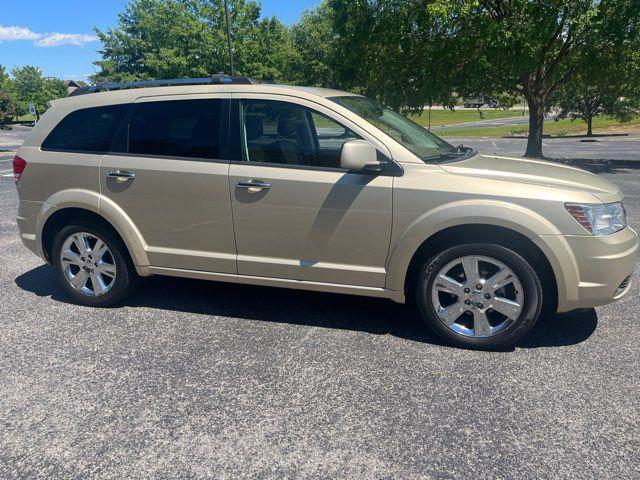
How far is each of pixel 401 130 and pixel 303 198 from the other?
3.35 feet

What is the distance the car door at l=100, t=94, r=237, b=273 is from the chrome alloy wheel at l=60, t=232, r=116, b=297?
448 mm

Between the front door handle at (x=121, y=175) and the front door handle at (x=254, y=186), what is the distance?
0.96 metres

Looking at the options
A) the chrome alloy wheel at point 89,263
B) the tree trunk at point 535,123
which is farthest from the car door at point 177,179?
the tree trunk at point 535,123

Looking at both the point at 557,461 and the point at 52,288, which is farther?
the point at 52,288

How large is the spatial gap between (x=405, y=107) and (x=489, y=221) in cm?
1619

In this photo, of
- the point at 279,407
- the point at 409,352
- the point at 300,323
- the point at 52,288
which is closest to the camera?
the point at 279,407

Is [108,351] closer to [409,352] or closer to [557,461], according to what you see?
[409,352]

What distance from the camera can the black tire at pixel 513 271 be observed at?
341 centimetres

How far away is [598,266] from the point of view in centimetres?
333

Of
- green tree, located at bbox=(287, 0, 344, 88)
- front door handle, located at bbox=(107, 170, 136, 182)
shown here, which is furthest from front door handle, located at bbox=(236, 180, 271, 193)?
green tree, located at bbox=(287, 0, 344, 88)

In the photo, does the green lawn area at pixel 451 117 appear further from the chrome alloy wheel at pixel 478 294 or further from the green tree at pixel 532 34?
the chrome alloy wheel at pixel 478 294

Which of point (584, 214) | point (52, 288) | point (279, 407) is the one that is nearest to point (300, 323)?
point (279, 407)

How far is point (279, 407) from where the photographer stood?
2.95 meters

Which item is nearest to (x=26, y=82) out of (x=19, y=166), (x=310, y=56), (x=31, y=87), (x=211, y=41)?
(x=31, y=87)
